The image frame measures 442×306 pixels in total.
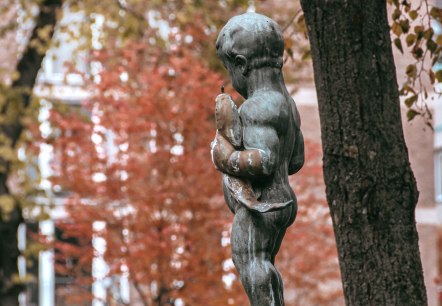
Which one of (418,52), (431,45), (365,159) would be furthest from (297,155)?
(431,45)

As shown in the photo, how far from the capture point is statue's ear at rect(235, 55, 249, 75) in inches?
297

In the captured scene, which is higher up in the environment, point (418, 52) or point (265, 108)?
point (418, 52)

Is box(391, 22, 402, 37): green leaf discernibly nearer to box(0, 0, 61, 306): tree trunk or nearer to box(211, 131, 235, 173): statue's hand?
box(211, 131, 235, 173): statue's hand

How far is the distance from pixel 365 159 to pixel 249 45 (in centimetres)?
230

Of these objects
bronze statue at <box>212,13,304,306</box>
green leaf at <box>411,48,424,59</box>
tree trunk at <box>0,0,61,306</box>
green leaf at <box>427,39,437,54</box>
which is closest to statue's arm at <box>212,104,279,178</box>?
bronze statue at <box>212,13,304,306</box>

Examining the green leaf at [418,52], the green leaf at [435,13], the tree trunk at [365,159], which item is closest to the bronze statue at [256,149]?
the tree trunk at [365,159]

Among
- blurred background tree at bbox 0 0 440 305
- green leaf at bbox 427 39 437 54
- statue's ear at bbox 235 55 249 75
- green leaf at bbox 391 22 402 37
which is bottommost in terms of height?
statue's ear at bbox 235 55 249 75

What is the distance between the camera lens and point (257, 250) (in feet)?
24.4

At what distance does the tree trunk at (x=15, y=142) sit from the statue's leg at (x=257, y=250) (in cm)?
1327

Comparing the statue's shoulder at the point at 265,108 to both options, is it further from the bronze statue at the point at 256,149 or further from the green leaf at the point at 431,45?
the green leaf at the point at 431,45

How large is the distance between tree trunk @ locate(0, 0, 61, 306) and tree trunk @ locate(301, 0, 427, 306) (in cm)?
1130

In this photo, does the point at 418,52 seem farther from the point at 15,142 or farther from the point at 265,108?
the point at 15,142

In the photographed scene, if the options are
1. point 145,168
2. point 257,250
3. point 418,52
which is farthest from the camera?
point 145,168

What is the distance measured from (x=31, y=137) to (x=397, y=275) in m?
13.7
